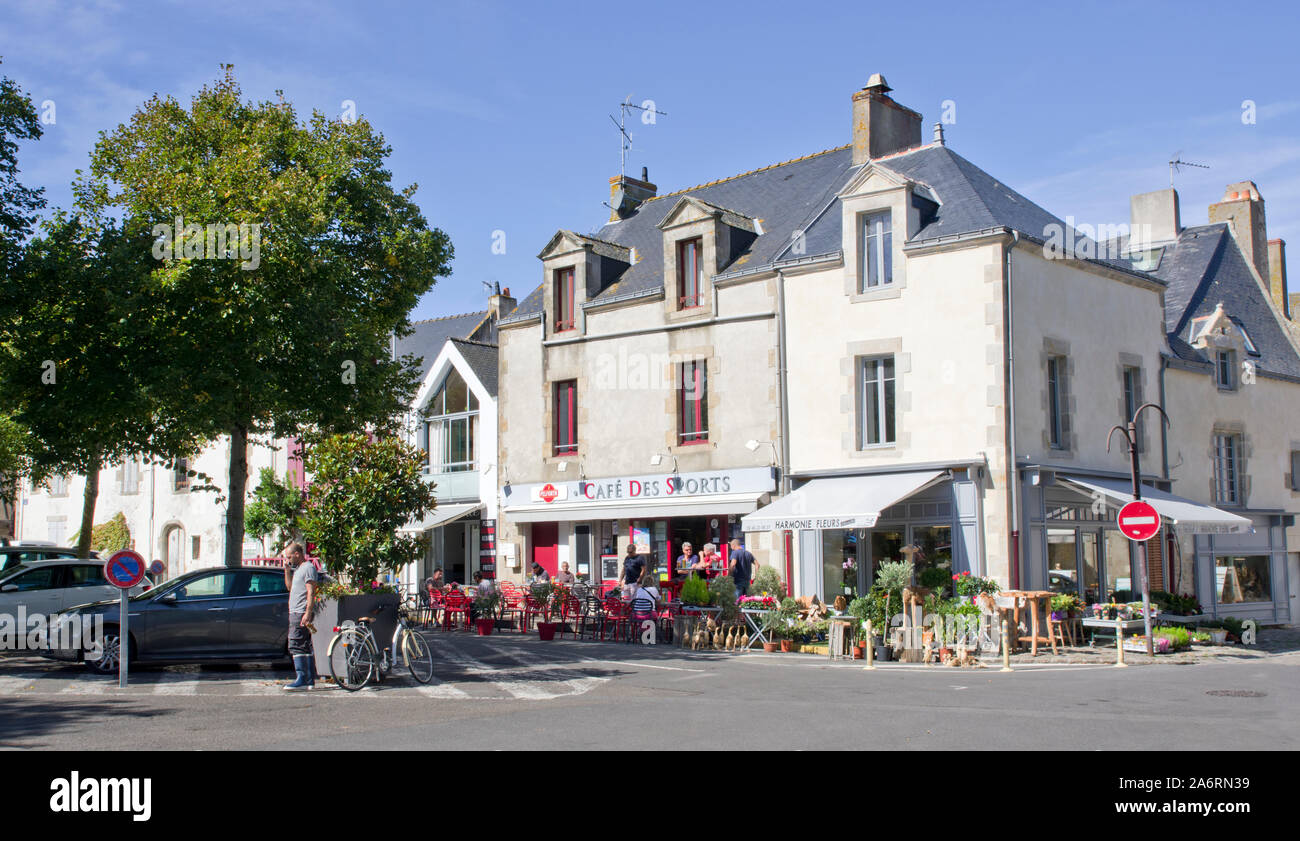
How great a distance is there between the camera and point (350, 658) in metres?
13.1

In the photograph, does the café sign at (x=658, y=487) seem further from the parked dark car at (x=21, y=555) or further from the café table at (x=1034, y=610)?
the parked dark car at (x=21, y=555)

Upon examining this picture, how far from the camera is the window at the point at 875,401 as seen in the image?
2133 centimetres

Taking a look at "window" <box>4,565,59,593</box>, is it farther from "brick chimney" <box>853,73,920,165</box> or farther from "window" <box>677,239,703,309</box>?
"brick chimney" <box>853,73,920,165</box>

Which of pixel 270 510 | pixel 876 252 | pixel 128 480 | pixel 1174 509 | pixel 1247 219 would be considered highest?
pixel 1247 219

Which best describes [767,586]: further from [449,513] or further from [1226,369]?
[1226,369]

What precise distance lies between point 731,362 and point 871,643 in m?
8.54

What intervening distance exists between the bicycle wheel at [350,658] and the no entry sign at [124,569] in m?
2.35

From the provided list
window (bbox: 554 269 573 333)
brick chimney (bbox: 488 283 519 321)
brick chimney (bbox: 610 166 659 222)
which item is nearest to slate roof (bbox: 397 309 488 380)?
brick chimney (bbox: 488 283 519 321)

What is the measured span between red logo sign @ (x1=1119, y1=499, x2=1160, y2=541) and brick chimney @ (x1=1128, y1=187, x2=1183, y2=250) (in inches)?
616

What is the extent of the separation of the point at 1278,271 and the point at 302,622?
28.2 meters

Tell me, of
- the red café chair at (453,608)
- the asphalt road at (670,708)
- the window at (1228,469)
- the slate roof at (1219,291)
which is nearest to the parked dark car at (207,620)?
the asphalt road at (670,708)

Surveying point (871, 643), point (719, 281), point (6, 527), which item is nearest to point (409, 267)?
point (719, 281)

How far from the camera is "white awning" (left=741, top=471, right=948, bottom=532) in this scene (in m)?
19.1

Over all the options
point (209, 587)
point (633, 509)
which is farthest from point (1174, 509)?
point (209, 587)
